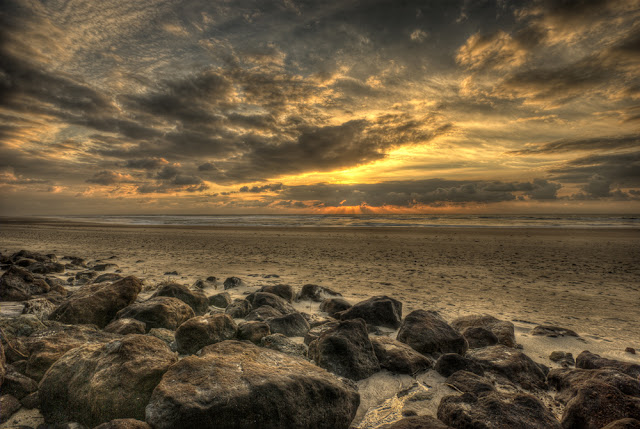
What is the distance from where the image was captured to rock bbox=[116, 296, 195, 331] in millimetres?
4418

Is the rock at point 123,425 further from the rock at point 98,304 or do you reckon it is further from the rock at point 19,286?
the rock at point 19,286

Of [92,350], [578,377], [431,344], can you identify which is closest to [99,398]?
[92,350]

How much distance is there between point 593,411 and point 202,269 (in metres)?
10.8

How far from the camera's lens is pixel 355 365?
346 centimetres

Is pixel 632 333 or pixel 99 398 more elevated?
pixel 99 398

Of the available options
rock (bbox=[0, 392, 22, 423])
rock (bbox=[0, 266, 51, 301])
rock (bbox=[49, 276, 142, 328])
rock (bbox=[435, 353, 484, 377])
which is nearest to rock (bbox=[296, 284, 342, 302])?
rock (bbox=[49, 276, 142, 328])

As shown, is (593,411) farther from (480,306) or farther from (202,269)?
(202,269)

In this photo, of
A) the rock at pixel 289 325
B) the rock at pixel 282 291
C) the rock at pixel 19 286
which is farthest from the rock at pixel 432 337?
the rock at pixel 19 286

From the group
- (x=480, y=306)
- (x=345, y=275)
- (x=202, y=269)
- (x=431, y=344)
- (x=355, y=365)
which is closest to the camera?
(x=355, y=365)

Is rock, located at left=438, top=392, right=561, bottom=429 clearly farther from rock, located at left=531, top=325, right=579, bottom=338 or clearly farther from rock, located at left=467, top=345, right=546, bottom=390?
rock, located at left=531, top=325, right=579, bottom=338

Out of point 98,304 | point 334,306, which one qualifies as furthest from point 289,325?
point 98,304

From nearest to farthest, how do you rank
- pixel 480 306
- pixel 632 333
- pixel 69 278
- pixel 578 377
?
pixel 578 377
pixel 632 333
pixel 480 306
pixel 69 278

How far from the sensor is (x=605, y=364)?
137 inches

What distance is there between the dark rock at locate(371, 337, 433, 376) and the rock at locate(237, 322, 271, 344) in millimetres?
1572
